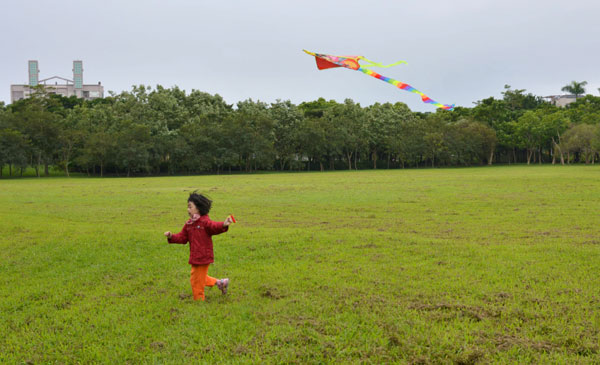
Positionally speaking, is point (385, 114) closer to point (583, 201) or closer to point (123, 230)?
point (583, 201)

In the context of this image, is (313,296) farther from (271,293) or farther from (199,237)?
(199,237)

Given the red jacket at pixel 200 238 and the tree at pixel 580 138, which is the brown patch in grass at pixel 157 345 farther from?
the tree at pixel 580 138

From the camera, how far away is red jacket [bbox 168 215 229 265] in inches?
248

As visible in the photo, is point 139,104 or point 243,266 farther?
point 139,104

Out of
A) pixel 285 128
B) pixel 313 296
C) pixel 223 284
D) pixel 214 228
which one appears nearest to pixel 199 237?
pixel 214 228

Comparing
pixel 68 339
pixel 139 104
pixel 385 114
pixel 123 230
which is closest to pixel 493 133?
pixel 385 114

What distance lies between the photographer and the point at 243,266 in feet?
28.0

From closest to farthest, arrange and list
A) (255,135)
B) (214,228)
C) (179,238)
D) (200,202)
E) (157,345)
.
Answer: (157,345)
(214,228)
(200,202)
(179,238)
(255,135)

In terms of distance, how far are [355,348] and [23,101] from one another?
3635 inches

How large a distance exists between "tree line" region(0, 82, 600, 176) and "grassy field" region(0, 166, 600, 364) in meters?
57.2

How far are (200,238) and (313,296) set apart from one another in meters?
1.91

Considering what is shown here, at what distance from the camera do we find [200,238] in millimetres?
6348

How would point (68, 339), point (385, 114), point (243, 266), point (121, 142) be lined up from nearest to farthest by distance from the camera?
point (68, 339) → point (243, 266) → point (121, 142) → point (385, 114)

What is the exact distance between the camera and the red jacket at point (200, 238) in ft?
20.6
